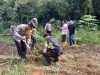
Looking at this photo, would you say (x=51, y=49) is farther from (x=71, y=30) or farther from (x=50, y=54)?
(x=71, y=30)

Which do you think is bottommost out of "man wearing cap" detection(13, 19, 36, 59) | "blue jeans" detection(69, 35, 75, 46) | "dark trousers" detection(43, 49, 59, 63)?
"blue jeans" detection(69, 35, 75, 46)

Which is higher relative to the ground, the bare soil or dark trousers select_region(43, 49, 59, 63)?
dark trousers select_region(43, 49, 59, 63)

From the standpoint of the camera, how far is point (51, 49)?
1172 cm

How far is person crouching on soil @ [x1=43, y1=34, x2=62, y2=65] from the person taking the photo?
38.1ft

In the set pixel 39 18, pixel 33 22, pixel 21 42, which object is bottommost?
pixel 39 18

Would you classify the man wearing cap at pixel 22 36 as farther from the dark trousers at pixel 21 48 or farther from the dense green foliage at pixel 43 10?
the dense green foliage at pixel 43 10

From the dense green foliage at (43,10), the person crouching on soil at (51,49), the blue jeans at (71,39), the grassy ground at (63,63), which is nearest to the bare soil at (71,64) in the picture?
the grassy ground at (63,63)

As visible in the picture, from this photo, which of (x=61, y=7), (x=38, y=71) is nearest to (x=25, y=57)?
(x=38, y=71)

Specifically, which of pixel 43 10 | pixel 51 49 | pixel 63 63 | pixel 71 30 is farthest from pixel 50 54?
pixel 43 10

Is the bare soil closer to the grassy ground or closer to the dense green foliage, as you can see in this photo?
the grassy ground

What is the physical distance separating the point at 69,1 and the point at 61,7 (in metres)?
0.75

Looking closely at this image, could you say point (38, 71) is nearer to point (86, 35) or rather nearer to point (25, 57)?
point (25, 57)

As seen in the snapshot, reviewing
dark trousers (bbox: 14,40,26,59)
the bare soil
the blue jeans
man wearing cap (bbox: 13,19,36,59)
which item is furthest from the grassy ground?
the blue jeans

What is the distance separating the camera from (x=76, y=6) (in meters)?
24.3
